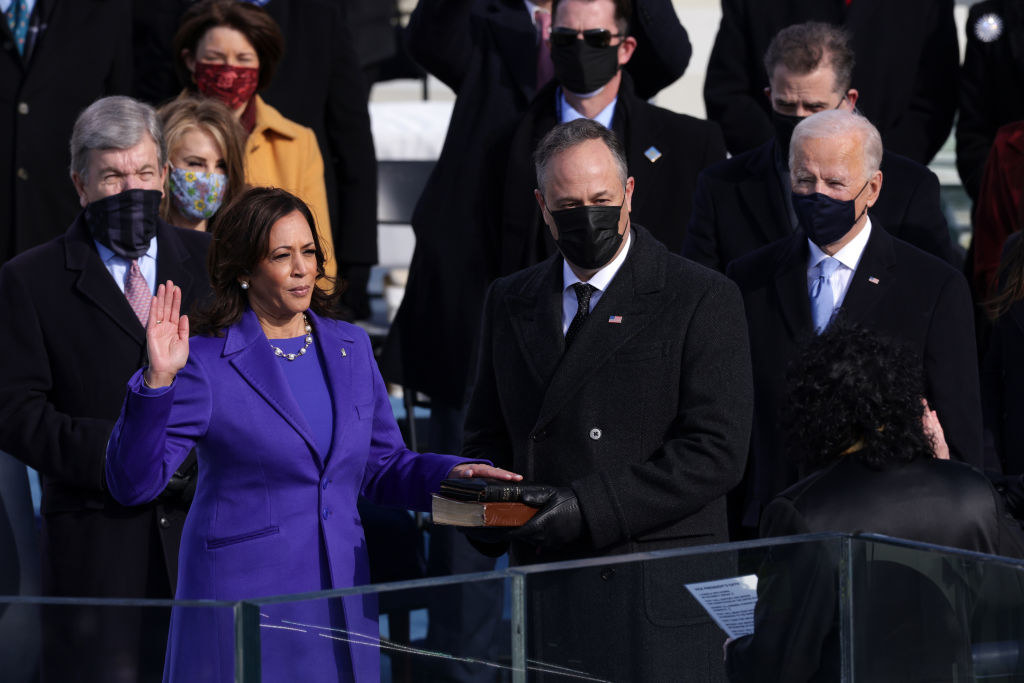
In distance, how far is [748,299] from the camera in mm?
4297

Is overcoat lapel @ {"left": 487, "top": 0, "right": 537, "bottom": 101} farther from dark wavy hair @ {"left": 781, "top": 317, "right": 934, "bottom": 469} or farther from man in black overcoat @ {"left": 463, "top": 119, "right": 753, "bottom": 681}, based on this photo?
dark wavy hair @ {"left": 781, "top": 317, "right": 934, "bottom": 469}

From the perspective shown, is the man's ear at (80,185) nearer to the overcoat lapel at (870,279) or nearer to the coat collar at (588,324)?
the coat collar at (588,324)

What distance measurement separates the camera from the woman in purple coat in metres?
3.23

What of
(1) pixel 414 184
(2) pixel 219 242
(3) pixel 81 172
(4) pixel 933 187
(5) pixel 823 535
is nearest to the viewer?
(5) pixel 823 535

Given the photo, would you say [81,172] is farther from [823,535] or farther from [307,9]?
[823,535]

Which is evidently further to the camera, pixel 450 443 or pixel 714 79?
pixel 714 79

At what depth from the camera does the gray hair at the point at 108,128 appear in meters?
4.20

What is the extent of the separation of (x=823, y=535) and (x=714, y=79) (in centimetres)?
308

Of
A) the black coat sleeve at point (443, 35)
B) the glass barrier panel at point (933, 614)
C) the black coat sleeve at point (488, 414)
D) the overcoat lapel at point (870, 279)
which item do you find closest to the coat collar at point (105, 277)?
the black coat sleeve at point (488, 414)

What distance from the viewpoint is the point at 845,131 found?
425 centimetres

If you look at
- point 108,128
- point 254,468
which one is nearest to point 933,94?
point 108,128

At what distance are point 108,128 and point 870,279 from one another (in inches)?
81.7

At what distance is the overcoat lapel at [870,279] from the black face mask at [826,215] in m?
0.09

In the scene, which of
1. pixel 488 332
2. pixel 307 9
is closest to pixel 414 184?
pixel 307 9
